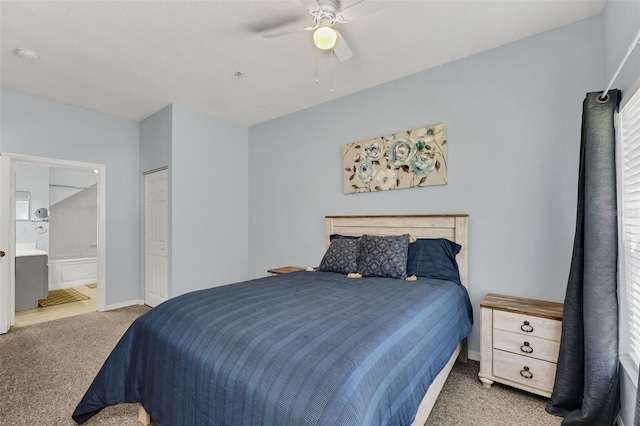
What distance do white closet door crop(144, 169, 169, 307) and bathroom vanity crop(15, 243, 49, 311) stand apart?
4.78 feet

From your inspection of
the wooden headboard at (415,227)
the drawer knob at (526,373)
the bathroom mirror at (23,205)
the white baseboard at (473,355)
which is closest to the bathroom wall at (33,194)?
the bathroom mirror at (23,205)

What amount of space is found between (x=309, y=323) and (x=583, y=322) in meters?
1.68

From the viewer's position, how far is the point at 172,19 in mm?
2236

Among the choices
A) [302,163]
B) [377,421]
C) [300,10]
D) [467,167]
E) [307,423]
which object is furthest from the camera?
[302,163]

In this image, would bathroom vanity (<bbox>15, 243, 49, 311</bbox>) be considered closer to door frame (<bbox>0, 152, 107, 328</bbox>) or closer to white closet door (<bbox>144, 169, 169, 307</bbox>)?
door frame (<bbox>0, 152, 107, 328</bbox>)

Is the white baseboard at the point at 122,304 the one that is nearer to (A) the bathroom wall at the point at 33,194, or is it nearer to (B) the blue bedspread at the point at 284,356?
(A) the bathroom wall at the point at 33,194

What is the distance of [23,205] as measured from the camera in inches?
203

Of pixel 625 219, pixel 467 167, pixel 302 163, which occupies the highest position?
pixel 302 163

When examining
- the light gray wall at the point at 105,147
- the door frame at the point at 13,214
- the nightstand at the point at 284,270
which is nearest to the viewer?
the door frame at the point at 13,214

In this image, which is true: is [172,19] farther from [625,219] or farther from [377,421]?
[625,219]

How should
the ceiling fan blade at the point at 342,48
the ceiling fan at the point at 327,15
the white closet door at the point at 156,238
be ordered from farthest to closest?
the white closet door at the point at 156,238 → the ceiling fan blade at the point at 342,48 → the ceiling fan at the point at 327,15

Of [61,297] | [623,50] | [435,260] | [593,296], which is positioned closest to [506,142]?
[623,50]

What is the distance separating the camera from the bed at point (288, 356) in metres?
1.07

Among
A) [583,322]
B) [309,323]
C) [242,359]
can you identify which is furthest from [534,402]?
[242,359]
